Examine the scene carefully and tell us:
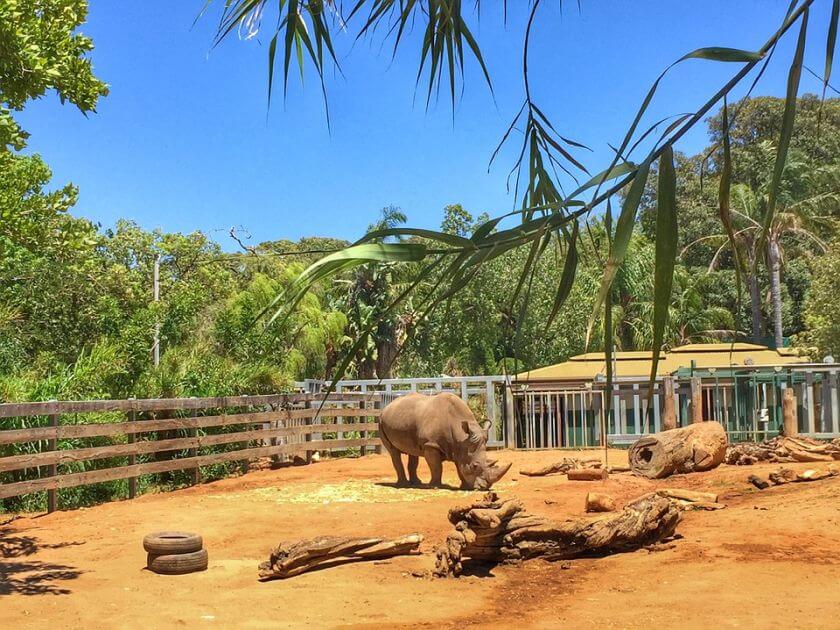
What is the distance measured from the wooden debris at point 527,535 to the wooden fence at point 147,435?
1908 millimetres

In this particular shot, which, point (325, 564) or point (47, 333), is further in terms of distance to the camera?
point (47, 333)

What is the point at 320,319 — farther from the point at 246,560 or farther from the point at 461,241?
the point at 461,241

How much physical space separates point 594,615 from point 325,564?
8.85 feet

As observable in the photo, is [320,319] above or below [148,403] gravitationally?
above

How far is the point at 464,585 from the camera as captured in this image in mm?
6941

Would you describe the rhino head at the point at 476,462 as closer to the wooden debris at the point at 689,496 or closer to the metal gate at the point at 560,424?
the wooden debris at the point at 689,496

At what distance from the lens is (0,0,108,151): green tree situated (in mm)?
7000

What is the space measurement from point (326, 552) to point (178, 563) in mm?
1211

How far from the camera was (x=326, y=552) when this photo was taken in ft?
24.8

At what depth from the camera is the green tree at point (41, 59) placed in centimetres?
700

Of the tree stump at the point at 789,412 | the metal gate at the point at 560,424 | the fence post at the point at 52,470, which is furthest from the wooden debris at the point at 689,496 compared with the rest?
the metal gate at the point at 560,424

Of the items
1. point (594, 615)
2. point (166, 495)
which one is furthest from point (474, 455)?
point (594, 615)

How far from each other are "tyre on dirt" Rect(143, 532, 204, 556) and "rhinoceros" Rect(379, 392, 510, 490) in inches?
197

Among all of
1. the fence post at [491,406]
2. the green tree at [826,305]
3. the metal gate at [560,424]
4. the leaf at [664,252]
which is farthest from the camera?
the green tree at [826,305]
